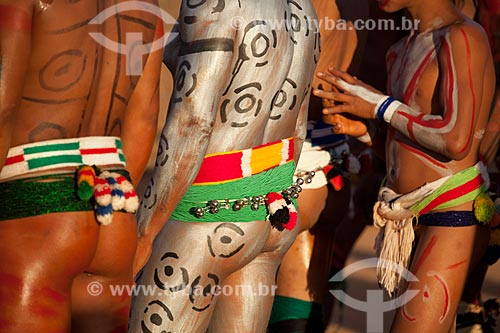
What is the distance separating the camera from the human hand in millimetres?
4602

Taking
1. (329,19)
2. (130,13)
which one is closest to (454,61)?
(329,19)

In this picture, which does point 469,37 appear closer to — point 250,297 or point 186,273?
point 250,297

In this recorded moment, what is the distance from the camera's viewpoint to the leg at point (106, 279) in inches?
130

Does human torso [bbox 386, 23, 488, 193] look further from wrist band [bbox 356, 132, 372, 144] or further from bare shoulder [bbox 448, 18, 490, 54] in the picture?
wrist band [bbox 356, 132, 372, 144]

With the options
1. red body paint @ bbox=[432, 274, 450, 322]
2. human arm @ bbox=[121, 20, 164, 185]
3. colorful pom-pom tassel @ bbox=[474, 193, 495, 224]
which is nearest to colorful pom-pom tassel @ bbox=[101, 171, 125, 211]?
human arm @ bbox=[121, 20, 164, 185]

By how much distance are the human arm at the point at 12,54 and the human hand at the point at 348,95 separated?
1.84 m

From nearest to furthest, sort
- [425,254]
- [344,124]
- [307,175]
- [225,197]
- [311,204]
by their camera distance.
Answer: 1. [225,197]
2. [425,254]
3. [307,175]
4. [344,124]
5. [311,204]

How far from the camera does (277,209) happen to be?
149 inches

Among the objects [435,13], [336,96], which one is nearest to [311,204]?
[336,96]

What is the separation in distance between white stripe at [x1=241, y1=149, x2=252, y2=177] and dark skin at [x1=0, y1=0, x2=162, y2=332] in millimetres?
506

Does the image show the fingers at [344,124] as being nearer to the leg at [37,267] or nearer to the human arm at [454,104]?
the human arm at [454,104]

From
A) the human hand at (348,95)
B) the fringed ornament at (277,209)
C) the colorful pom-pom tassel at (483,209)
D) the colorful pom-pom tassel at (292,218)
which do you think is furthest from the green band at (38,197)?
the colorful pom-pom tassel at (483,209)


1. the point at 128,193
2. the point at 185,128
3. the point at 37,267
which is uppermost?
the point at 185,128

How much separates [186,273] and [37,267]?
657mm
